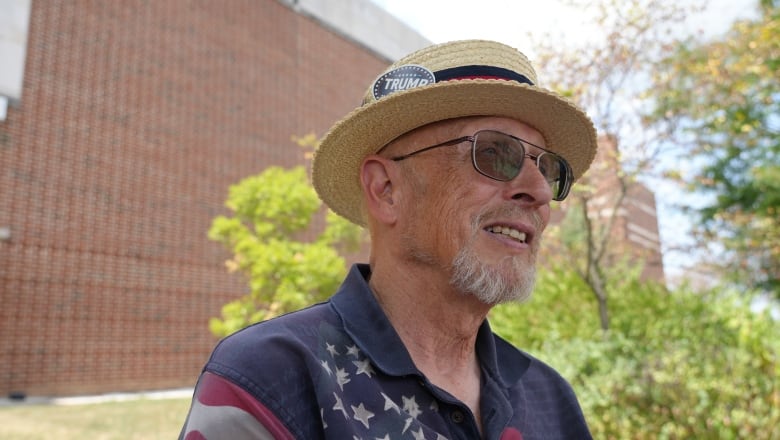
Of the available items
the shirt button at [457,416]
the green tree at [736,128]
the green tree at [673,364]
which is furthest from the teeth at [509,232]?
the green tree at [736,128]

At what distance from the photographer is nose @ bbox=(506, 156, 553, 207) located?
1759mm

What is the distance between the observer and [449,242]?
1713 millimetres

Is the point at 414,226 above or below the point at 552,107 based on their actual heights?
below

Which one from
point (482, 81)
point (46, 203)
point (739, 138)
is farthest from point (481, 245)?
point (46, 203)

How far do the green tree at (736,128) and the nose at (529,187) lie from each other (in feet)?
23.2

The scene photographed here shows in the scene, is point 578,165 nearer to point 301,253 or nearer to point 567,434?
point 567,434

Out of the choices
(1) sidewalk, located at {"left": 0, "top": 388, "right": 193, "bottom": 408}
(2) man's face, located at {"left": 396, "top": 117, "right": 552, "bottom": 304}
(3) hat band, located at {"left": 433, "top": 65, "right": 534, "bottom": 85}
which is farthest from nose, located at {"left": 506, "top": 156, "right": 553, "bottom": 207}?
(1) sidewalk, located at {"left": 0, "top": 388, "right": 193, "bottom": 408}

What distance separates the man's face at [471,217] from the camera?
1699 millimetres

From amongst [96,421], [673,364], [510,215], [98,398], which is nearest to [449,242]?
[510,215]

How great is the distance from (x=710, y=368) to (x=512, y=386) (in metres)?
4.16

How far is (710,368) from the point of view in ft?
16.9

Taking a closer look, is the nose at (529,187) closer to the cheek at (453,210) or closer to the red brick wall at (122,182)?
the cheek at (453,210)

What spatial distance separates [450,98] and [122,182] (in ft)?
47.1

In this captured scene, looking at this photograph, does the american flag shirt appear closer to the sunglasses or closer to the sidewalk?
the sunglasses
